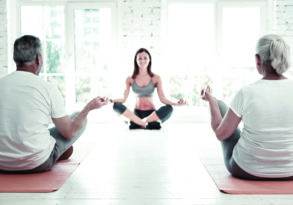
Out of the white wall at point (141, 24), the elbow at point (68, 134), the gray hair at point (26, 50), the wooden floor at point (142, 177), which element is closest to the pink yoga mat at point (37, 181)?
the wooden floor at point (142, 177)

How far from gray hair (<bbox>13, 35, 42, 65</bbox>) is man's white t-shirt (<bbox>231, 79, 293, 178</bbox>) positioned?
125cm

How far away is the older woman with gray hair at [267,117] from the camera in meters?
2.37

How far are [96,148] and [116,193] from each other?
152 cm

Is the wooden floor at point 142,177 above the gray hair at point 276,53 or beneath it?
beneath

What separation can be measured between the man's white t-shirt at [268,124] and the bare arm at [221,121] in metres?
0.05

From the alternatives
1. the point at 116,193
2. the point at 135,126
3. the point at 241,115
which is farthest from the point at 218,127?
the point at 135,126

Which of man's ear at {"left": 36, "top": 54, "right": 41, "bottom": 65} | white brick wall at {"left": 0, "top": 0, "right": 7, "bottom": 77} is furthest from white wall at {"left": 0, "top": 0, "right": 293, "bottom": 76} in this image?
man's ear at {"left": 36, "top": 54, "right": 41, "bottom": 65}

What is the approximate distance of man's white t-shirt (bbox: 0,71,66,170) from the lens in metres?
2.55

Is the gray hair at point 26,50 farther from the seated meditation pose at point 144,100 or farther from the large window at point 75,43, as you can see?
the large window at point 75,43

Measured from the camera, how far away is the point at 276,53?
2369 mm

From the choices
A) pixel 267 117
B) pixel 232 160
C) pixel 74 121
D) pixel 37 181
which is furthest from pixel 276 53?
pixel 37 181

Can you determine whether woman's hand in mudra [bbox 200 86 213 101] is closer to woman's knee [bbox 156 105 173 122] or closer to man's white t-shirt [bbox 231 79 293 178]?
man's white t-shirt [bbox 231 79 293 178]

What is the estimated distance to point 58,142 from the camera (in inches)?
112

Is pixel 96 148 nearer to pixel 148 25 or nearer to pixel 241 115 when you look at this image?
pixel 241 115
